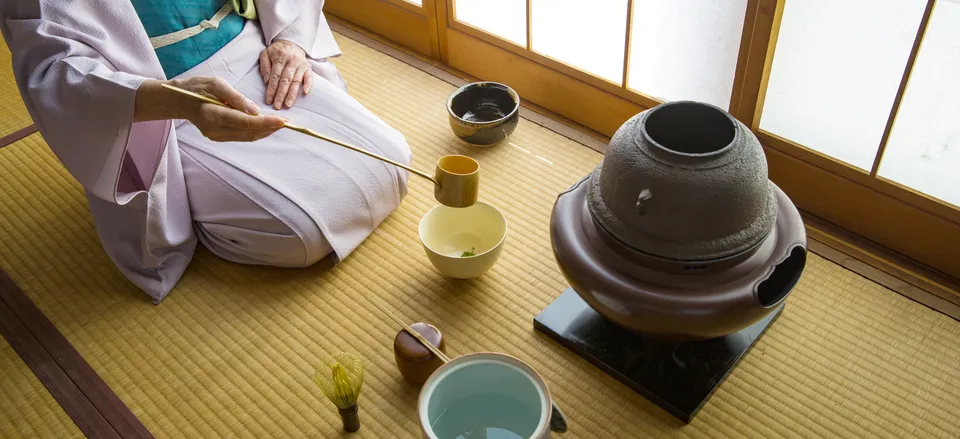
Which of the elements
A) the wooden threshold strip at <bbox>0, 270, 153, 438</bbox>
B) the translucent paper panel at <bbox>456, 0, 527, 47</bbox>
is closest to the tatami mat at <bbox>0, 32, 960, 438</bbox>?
the wooden threshold strip at <bbox>0, 270, 153, 438</bbox>

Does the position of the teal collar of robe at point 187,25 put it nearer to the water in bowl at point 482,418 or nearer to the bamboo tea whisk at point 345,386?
the bamboo tea whisk at point 345,386

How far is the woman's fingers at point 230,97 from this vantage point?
1.92 m

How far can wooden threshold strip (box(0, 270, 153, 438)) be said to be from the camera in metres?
2.01

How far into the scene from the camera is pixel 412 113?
10.2ft

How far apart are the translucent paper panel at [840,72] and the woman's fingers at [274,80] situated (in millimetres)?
1529

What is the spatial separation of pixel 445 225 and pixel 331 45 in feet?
2.82

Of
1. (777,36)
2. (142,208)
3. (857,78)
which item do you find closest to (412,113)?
(142,208)

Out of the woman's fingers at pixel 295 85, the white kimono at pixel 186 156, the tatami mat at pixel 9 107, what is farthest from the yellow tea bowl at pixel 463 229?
the tatami mat at pixel 9 107

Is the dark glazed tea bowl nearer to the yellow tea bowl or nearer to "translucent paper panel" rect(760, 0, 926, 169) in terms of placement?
the yellow tea bowl

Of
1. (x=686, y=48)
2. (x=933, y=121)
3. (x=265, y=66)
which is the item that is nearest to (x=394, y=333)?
(x=265, y=66)

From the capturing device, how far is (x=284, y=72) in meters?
2.53

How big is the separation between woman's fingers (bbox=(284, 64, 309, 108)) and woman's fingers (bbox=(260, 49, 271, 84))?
9 cm

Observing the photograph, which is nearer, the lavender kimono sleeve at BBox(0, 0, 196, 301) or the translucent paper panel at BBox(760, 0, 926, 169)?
the lavender kimono sleeve at BBox(0, 0, 196, 301)

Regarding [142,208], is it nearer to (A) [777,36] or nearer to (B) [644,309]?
(B) [644,309]
